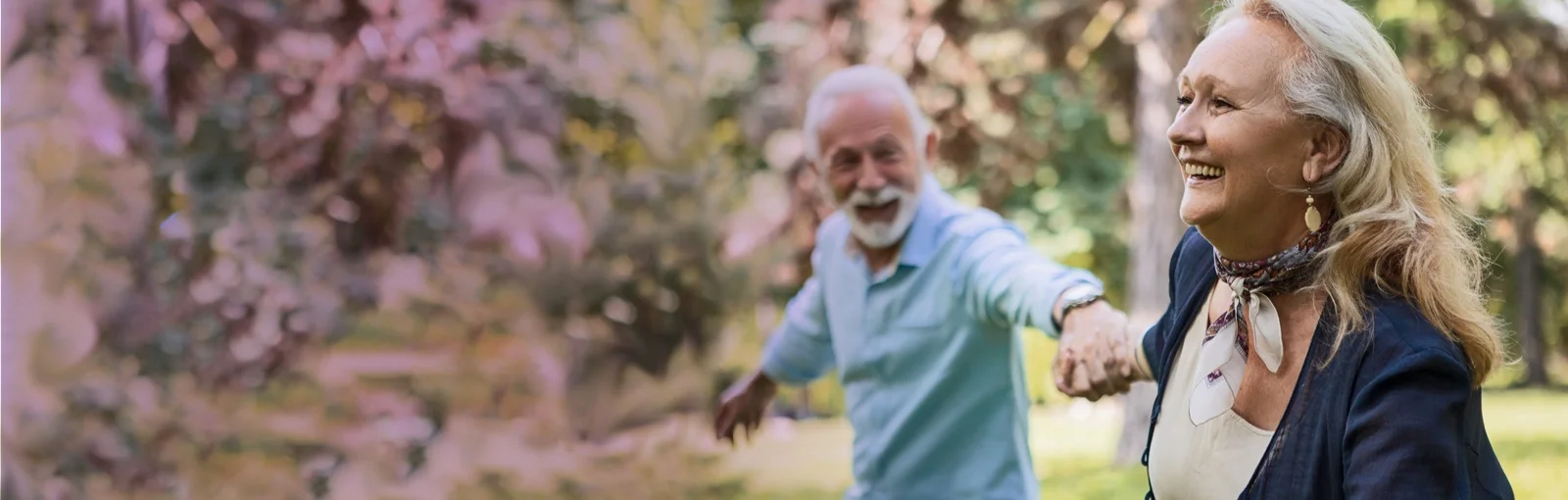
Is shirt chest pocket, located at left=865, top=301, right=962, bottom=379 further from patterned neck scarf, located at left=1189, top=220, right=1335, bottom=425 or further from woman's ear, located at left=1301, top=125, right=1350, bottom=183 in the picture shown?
woman's ear, located at left=1301, top=125, right=1350, bottom=183

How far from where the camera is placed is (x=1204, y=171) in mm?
1527

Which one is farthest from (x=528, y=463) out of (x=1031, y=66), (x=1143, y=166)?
(x=1031, y=66)

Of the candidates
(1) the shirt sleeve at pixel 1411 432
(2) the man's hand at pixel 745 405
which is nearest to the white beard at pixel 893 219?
(2) the man's hand at pixel 745 405

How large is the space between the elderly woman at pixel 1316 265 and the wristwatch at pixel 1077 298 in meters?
0.55

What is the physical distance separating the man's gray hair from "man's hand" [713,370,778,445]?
0.51 meters

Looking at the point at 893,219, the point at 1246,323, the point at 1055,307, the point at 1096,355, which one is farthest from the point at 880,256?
the point at 1246,323

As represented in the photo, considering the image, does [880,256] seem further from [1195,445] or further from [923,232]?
[1195,445]

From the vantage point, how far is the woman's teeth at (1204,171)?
59.7 inches

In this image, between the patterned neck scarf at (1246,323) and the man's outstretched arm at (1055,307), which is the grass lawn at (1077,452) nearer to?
the man's outstretched arm at (1055,307)

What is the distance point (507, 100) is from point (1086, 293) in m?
1.72

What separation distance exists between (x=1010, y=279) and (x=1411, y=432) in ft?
3.72

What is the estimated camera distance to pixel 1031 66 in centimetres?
982

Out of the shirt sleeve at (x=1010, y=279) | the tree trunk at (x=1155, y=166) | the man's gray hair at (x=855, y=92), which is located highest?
the tree trunk at (x=1155, y=166)

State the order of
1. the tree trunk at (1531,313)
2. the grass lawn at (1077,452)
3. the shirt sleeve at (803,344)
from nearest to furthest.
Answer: the shirt sleeve at (803,344), the grass lawn at (1077,452), the tree trunk at (1531,313)
